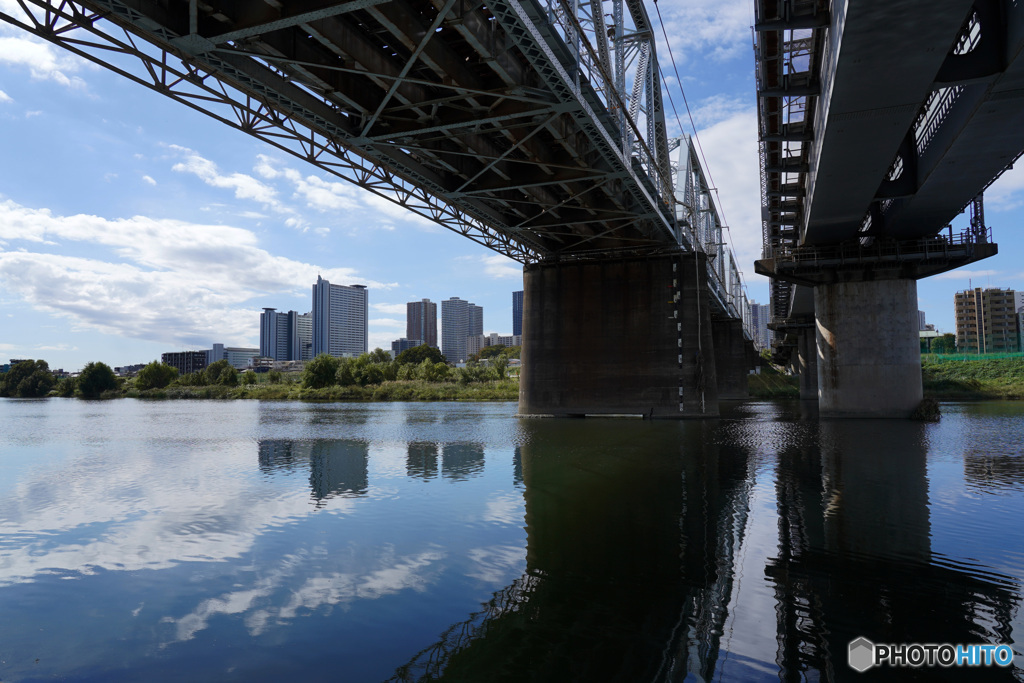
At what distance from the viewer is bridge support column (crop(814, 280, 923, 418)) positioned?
3008 centimetres

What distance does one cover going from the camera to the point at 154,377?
113 m

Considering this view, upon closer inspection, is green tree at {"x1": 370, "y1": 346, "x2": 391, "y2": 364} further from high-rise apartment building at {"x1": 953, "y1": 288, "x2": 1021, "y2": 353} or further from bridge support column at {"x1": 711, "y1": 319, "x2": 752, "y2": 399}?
high-rise apartment building at {"x1": 953, "y1": 288, "x2": 1021, "y2": 353}

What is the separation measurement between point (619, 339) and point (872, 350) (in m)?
13.1

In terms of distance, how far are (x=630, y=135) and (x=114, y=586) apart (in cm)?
2188

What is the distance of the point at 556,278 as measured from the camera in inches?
1540

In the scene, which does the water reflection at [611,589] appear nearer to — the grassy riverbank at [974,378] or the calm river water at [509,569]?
the calm river water at [509,569]

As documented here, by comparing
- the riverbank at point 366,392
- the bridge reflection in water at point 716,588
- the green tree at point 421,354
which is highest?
the green tree at point 421,354

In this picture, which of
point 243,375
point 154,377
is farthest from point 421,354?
point 154,377

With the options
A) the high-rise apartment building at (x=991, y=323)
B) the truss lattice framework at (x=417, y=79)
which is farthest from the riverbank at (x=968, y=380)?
the high-rise apartment building at (x=991, y=323)

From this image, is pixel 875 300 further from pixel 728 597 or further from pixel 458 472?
pixel 728 597

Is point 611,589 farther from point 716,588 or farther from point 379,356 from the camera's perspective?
point 379,356

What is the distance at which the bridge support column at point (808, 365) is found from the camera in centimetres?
6619

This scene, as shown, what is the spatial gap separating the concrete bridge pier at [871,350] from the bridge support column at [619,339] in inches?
257

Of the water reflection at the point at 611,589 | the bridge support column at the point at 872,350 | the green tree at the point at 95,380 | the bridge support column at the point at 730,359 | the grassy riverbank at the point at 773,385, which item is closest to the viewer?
the water reflection at the point at 611,589
